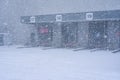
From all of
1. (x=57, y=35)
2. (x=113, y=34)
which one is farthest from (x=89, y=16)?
(x=57, y=35)

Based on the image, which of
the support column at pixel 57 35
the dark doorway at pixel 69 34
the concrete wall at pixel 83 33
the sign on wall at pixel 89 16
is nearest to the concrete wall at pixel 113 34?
the concrete wall at pixel 83 33

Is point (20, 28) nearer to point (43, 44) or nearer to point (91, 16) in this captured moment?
point (43, 44)

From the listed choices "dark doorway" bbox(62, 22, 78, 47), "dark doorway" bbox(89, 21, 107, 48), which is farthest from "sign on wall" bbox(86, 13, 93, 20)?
"dark doorway" bbox(62, 22, 78, 47)

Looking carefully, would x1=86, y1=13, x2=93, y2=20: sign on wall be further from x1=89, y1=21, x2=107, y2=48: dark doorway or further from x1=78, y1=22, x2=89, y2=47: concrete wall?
x1=78, y1=22, x2=89, y2=47: concrete wall

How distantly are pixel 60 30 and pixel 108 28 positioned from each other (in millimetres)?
4957

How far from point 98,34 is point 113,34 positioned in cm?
153

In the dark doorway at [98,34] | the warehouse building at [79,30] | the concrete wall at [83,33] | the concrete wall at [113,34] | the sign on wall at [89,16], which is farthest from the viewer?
the concrete wall at [83,33]

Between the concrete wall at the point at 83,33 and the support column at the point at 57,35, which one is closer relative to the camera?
the concrete wall at the point at 83,33

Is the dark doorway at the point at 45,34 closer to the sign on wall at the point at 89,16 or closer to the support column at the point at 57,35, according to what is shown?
the support column at the point at 57,35

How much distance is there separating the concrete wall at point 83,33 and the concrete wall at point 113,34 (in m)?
2.14

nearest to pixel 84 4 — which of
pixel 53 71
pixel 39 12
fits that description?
pixel 39 12

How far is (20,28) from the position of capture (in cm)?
2645

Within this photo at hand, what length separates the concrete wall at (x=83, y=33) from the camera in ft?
68.3

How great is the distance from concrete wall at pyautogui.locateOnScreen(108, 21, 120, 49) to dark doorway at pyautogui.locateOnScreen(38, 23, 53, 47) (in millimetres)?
6247
